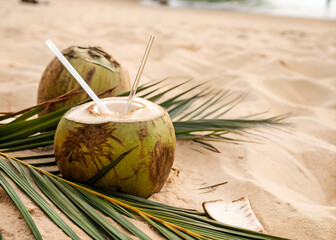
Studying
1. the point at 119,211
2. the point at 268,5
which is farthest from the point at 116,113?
the point at 268,5

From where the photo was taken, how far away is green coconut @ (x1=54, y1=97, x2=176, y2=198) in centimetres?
93

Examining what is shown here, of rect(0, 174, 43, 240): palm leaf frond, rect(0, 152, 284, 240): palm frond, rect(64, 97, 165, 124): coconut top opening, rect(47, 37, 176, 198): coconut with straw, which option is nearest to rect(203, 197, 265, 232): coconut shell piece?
rect(0, 152, 284, 240): palm frond

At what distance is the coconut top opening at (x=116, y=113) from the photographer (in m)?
0.96

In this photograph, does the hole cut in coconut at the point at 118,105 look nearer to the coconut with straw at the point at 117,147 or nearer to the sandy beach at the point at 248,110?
the coconut with straw at the point at 117,147

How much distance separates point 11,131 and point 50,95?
0.28 meters

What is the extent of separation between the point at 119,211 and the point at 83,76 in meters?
0.60

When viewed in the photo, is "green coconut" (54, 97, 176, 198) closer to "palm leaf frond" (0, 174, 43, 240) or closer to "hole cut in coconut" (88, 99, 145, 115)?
"hole cut in coconut" (88, 99, 145, 115)

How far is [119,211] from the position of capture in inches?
36.4

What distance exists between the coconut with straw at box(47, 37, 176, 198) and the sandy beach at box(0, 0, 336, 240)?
0.13 m

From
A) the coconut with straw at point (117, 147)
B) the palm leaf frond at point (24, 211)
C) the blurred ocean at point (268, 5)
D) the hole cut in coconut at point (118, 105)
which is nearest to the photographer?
the palm leaf frond at point (24, 211)

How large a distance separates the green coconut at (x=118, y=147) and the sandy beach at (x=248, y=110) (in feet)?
0.41

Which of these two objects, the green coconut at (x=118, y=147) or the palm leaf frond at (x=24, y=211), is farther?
the green coconut at (x=118, y=147)

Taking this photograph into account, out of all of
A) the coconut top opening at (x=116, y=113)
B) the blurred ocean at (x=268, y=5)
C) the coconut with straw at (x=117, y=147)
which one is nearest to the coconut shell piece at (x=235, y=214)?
the coconut with straw at (x=117, y=147)

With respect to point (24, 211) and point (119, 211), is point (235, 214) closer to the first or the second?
point (119, 211)
